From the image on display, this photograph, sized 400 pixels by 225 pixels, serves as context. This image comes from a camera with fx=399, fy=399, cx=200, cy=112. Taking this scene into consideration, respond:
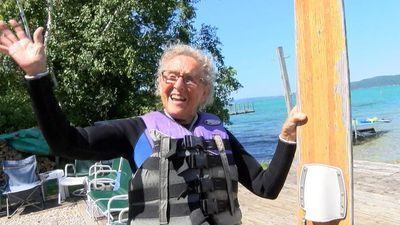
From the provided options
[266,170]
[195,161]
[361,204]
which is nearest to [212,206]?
[195,161]

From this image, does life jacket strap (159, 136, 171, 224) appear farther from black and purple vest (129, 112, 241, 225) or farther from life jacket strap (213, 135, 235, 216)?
life jacket strap (213, 135, 235, 216)

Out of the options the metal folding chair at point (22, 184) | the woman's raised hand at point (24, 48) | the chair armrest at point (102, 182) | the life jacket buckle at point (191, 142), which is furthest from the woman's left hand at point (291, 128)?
the metal folding chair at point (22, 184)

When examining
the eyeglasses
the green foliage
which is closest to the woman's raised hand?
the eyeglasses

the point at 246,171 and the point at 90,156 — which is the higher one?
the point at 90,156

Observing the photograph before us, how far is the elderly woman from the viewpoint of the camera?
1.43m

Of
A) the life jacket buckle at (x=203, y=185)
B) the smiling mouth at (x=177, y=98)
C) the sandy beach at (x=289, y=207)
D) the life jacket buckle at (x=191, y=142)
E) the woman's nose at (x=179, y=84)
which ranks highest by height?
the woman's nose at (x=179, y=84)

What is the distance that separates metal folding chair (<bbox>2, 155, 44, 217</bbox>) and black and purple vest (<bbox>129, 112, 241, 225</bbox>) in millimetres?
6440

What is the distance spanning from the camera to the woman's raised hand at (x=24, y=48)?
1.36m

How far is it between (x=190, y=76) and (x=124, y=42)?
360 inches

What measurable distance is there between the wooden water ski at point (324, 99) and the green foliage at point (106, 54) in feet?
26.9

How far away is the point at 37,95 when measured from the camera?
1.36m

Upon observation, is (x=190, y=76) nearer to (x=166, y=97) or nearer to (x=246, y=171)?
(x=166, y=97)

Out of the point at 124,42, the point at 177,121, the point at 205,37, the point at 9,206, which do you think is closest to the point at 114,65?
the point at 124,42

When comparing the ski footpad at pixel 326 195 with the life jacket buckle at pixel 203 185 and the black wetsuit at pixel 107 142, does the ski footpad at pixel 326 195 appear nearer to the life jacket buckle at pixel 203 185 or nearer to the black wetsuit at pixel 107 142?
the black wetsuit at pixel 107 142
